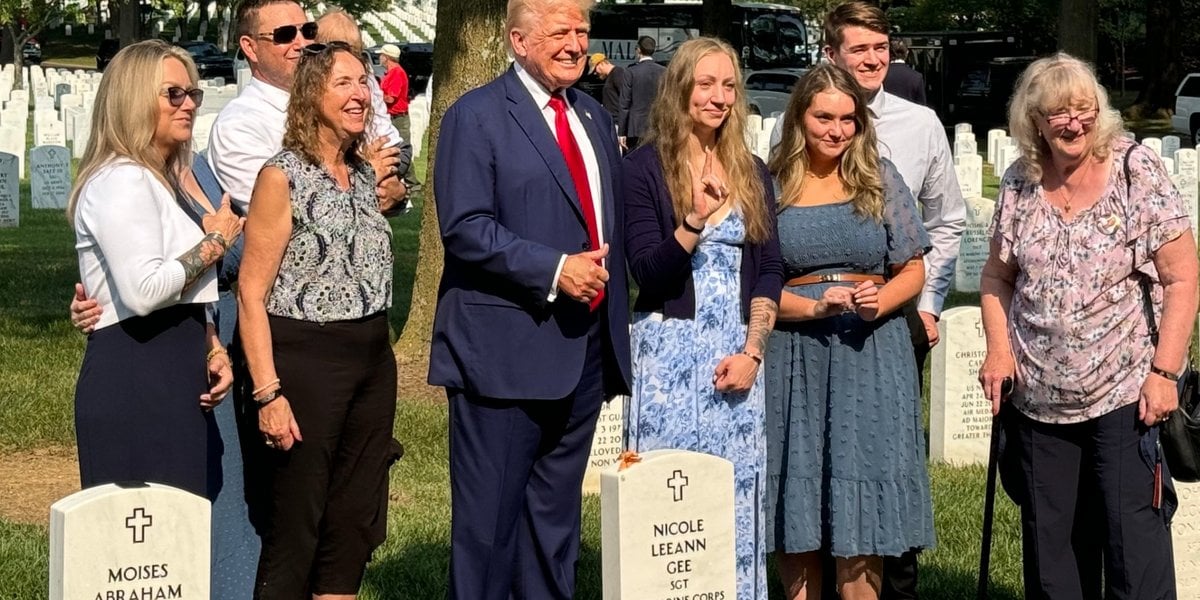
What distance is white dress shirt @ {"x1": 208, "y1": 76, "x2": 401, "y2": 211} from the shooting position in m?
5.44

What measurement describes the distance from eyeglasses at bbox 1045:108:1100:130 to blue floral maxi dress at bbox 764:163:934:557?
0.76 metres

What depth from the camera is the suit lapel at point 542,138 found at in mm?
4934

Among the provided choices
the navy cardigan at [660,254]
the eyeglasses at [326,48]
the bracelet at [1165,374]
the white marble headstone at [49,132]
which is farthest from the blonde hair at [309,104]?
the white marble headstone at [49,132]

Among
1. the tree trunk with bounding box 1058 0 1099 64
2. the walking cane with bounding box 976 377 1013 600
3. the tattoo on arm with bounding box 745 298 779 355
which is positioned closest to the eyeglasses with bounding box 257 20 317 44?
the tattoo on arm with bounding box 745 298 779 355

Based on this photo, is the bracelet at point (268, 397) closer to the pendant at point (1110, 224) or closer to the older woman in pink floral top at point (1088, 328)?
the older woman in pink floral top at point (1088, 328)

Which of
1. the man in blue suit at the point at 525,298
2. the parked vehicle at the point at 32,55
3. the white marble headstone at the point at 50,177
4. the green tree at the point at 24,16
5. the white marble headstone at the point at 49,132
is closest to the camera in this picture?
the man in blue suit at the point at 525,298

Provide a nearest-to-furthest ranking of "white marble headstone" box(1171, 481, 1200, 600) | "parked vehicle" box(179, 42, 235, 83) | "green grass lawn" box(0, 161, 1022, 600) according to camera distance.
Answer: "white marble headstone" box(1171, 481, 1200, 600) < "green grass lawn" box(0, 161, 1022, 600) < "parked vehicle" box(179, 42, 235, 83)

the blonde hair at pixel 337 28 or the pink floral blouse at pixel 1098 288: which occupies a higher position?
the blonde hair at pixel 337 28

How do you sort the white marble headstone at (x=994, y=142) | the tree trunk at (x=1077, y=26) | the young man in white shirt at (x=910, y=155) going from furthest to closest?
the tree trunk at (x=1077, y=26), the white marble headstone at (x=994, y=142), the young man in white shirt at (x=910, y=155)

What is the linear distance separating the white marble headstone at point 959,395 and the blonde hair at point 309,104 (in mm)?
4371

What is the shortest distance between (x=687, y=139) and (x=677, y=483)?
1277mm

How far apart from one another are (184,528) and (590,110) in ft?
6.12

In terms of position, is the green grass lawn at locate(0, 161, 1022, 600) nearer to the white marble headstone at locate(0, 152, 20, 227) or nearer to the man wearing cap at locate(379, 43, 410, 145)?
the white marble headstone at locate(0, 152, 20, 227)

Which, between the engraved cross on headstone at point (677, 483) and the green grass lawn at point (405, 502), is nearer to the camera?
the engraved cross on headstone at point (677, 483)
